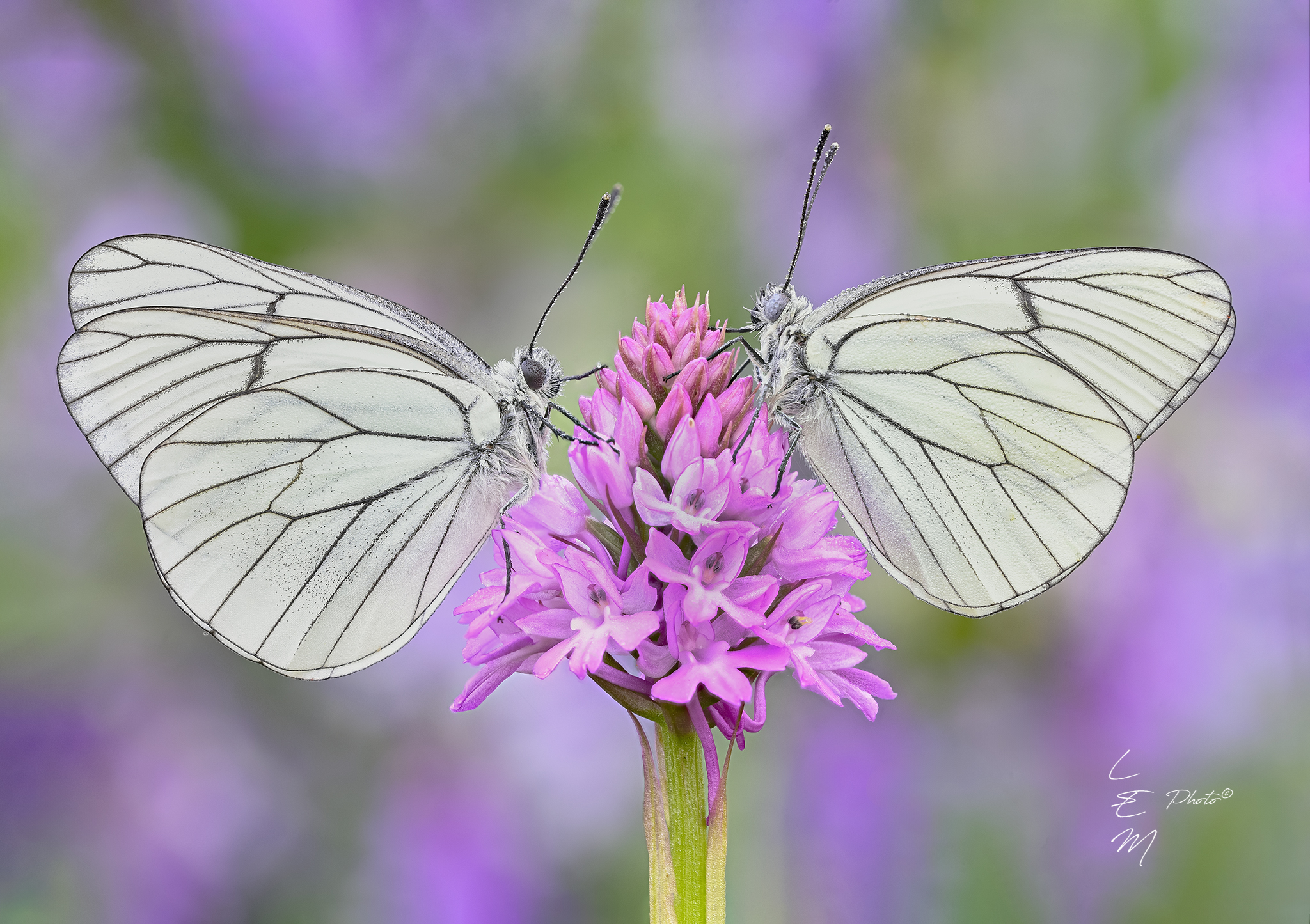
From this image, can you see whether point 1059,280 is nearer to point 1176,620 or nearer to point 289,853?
point 1176,620

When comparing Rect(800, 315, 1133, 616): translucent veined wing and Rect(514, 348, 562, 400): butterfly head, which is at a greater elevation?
Rect(514, 348, 562, 400): butterfly head

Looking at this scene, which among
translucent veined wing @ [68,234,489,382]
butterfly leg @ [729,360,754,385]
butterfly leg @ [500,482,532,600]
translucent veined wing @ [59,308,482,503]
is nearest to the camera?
butterfly leg @ [500,482,532,600]

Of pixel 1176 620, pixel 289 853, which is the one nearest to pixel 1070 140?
pixel 1176 620

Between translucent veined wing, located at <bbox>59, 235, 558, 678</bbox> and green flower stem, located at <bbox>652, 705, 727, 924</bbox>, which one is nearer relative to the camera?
green flower stem, located at <bbox>652, 705, 727, 924</bbox>

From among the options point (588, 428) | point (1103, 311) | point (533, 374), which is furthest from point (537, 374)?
point (1103, 311)

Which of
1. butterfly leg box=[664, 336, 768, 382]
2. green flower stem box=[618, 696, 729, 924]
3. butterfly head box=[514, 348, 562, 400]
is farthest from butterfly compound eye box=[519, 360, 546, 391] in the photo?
green flower stem box=[618, 696, 729, 924]

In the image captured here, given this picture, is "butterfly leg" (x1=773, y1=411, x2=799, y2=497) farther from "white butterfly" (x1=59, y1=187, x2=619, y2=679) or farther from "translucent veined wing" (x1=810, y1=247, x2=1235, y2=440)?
"white butterfly" (x1=59, y1=187, x2=619, y2=679)

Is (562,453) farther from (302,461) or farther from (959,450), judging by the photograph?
(959,450)
